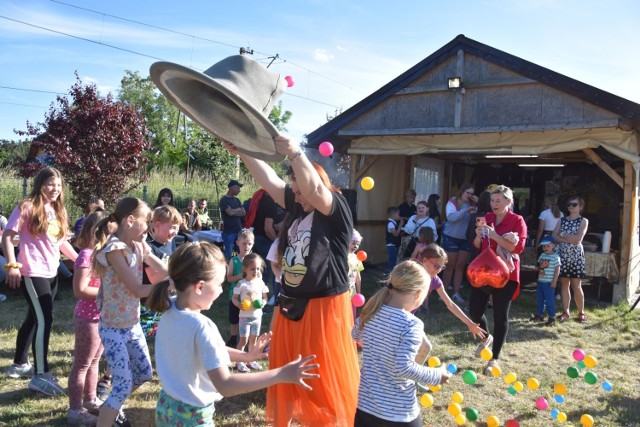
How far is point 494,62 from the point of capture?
9375 millimetres

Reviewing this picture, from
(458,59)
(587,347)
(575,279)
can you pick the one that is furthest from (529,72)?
(587,347)

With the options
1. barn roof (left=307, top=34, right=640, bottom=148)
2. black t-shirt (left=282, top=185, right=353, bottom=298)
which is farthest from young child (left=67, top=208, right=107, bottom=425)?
barn roof (left=307, top=34, right=640, bottom=148)

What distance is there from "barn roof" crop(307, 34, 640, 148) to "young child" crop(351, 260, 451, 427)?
689 centimetres

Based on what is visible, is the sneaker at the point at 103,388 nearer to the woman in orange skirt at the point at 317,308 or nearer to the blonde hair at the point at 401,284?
the woman in orange skirt at the point at 317,308

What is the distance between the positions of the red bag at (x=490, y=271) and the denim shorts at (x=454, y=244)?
372cm

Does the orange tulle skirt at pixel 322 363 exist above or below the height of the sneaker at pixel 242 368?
above

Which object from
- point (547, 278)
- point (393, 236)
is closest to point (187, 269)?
point (547, 278)

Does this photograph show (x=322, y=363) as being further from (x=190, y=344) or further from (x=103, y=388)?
(x=103, y=388)

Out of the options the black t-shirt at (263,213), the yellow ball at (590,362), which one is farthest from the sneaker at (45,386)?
the yellow ball at (590,362)

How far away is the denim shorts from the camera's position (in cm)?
868

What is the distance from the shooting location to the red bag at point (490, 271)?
15.9 ft

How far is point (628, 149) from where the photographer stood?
27.5 feet

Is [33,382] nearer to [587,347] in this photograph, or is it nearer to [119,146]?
[587,347]

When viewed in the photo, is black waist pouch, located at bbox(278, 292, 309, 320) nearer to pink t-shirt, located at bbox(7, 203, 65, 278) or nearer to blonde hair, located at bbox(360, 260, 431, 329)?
blonde hair, located at bbox(360, 260, 431, 329)
